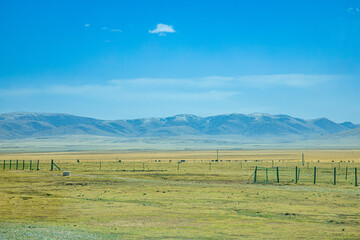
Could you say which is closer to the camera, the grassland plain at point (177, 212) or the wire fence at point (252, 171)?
the grassland plain at point (177, 212)

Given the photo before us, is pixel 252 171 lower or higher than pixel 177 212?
higher

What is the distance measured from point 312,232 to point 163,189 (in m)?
21.0

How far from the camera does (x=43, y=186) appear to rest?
4300cm

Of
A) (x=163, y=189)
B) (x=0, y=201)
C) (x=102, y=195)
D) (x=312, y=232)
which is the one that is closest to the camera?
(x=312, y=232)

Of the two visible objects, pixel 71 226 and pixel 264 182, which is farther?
pixel 264 182

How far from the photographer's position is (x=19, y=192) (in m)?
37.4

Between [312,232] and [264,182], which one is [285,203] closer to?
[312,232]

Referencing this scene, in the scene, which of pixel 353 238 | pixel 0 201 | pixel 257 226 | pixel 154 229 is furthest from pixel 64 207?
pixel 353 238

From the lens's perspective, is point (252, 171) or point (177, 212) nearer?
point (177, 212)

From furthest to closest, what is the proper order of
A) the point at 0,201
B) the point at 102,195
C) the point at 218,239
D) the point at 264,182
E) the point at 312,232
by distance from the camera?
the point at 264,182 < the point at 102,195 < the point at 0,201 < the point at 312,232 < the point at 218,239

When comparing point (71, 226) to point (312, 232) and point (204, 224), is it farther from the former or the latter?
point (312, 232)

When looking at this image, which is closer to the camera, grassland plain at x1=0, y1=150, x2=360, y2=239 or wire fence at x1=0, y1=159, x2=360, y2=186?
grassland plain at x1=0, y1=150, x2=360, y2=239

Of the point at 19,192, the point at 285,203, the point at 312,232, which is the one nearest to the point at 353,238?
the point at 312,232

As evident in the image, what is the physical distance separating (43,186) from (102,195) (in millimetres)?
9570
